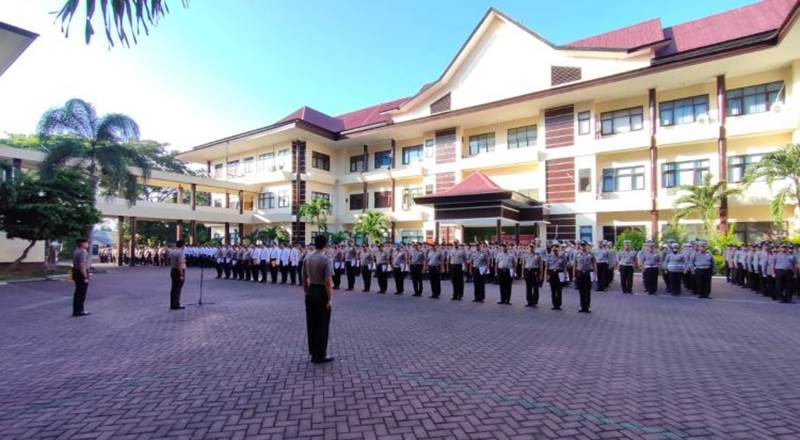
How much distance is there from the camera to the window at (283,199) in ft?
107

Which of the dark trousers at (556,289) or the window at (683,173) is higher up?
the window at (683,173)

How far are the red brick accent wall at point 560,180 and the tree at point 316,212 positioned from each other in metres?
14.9

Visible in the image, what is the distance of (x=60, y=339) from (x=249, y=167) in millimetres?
30366

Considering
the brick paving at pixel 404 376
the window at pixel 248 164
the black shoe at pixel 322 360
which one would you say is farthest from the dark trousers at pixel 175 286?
the window at pixel 248 164

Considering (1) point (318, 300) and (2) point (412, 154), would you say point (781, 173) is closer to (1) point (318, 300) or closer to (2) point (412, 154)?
(1) point (318, 300)

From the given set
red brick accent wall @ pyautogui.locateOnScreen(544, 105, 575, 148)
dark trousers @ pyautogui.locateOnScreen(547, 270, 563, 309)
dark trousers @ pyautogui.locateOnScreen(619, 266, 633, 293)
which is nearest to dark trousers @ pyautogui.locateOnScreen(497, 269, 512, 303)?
dark trousers @ pyautogui.locateOnScreen(547, 270, 563, 309)

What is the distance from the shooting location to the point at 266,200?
34281 millimetres

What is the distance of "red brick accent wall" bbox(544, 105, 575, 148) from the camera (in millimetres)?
24000

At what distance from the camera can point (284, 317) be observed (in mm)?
8891

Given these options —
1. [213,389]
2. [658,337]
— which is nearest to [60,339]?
[213,389]

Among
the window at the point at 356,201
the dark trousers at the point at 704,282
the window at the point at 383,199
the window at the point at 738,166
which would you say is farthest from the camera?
the window at the point at 356,201

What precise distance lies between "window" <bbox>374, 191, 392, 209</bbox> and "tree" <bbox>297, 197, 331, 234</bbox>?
426cm

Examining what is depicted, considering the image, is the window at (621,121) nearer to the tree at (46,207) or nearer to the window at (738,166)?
the window at (738,166)

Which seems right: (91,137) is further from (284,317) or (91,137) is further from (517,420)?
(517,420)
